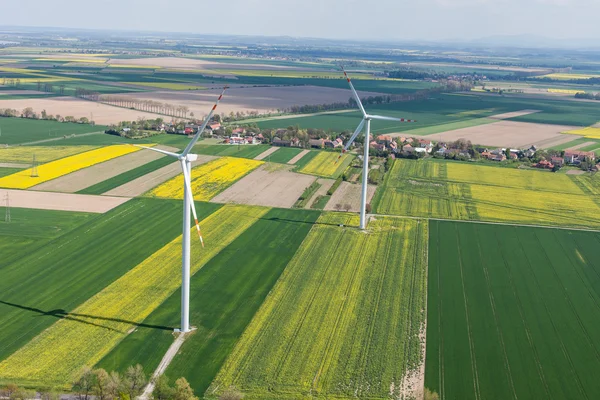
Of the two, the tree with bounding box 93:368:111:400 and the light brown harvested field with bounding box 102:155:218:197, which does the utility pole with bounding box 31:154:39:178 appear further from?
the tree with bounding box 93:368:111:400

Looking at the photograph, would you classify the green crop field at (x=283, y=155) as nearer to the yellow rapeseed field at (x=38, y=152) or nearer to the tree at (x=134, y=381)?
the yellow rapeseed field at (x=38, y=152)

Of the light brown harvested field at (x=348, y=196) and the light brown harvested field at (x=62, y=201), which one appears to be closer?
the light brown harvested field at (x=62, y=201)

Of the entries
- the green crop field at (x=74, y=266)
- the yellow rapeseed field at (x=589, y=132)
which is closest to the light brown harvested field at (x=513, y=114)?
the yellow rapeseed field at (x=589, y=132)

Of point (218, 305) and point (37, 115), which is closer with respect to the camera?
point (218, 305)

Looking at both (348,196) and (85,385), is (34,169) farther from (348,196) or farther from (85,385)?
(85,385)

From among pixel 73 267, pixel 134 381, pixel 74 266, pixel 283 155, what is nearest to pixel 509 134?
pixel 283 155

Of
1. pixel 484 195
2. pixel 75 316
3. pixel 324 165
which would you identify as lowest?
pixel 75 316
